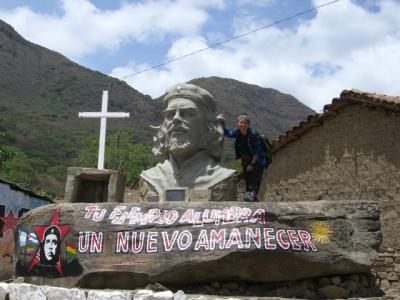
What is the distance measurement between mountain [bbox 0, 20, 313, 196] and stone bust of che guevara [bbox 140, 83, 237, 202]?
27.2 meters

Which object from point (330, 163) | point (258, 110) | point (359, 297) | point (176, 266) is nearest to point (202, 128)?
point (176, 266)

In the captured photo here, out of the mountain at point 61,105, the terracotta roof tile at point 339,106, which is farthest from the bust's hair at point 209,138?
the mountain at point 61,105

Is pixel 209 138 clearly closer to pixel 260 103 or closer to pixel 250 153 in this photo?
pixel 250 153

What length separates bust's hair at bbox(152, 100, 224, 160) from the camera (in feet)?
23.4

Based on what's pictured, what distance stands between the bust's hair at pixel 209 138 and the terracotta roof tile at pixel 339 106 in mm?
4759

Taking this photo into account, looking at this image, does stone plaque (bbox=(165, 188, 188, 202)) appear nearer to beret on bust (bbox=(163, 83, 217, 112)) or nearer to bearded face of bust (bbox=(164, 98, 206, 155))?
bearded face of bust (bbox=(164, 98, 206, 155))

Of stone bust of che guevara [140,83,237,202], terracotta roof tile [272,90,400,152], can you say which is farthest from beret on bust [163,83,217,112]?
terracotta roof tile [272,90,400,152]

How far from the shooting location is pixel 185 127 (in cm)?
691

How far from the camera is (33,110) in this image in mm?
64625

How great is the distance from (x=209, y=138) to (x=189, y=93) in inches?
25.8

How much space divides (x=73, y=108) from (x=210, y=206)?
212ft

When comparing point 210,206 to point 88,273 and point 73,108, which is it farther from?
point 73,108

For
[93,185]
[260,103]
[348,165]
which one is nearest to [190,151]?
[93,185]

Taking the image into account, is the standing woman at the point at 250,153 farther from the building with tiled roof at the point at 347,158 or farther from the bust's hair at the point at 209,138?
the building with tiled roof at the point at 347,158
